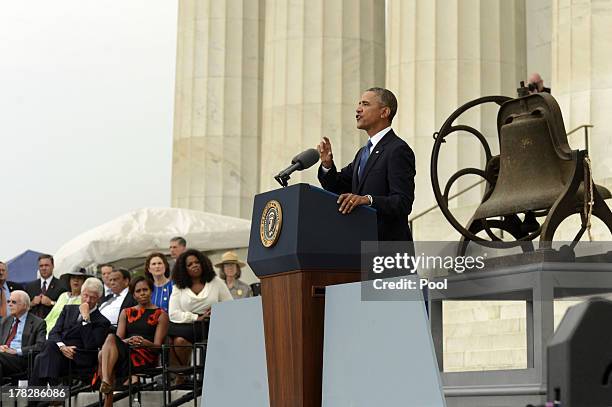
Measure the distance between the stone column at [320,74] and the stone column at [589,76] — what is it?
685 cm

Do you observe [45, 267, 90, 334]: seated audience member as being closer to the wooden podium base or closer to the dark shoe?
the dark shoe

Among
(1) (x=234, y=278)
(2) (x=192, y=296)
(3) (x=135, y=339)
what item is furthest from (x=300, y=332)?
(1) (x=234, y=278)

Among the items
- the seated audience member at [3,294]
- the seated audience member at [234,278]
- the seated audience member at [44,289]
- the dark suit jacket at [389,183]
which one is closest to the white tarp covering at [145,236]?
the seated audience member at [44,289]

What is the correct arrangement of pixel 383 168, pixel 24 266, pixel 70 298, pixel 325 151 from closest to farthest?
1. pixel 325 151
2. pixel 383 168
3. pixel 70 298
4. pixel 24 266

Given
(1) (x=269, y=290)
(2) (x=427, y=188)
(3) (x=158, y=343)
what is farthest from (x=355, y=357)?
(2) (x=427, y=188)

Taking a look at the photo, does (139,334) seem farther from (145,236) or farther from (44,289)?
(145,236)

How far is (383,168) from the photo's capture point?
28.8 feet

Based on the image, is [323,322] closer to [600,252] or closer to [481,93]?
[600,252]

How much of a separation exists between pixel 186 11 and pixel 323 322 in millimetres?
23960

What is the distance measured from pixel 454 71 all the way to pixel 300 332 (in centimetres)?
1447

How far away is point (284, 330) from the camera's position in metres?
7.91

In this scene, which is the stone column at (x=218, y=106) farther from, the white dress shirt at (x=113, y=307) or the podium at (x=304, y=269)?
the podium at (x=304, y=269)

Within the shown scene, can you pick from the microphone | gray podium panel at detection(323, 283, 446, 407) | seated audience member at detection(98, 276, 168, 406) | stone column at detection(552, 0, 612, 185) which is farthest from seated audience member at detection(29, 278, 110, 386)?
gray podium panel at detection(323, 283, 446, 407)

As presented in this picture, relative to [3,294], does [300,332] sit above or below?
below
